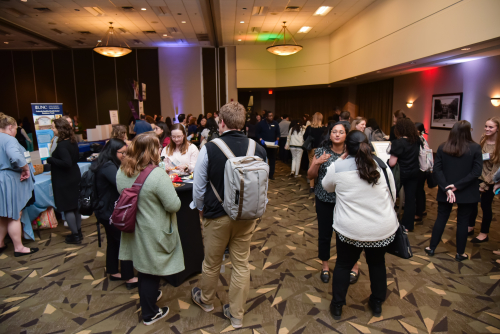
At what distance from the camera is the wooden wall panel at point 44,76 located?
46.4ft

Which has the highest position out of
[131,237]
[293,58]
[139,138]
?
[293,58]

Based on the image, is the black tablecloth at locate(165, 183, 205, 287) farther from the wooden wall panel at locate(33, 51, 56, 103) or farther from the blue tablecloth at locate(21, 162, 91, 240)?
the wooden wall panel at locate(33, 51, 56, 103)

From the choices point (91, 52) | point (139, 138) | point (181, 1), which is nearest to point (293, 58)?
point (181, 1)

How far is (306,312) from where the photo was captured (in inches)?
100

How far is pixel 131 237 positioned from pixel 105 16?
9.53m

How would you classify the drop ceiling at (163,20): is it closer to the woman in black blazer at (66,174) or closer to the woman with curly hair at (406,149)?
the woman with curly hair at (406,149)

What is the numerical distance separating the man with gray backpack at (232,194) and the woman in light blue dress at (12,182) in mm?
2563

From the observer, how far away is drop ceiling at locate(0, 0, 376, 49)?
8383mm

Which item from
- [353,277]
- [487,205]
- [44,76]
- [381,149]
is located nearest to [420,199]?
[487,205]

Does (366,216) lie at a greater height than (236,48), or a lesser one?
lesser

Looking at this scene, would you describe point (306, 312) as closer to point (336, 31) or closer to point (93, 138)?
point (93, 138)

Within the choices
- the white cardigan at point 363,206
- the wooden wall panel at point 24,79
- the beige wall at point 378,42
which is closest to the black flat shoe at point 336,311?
the white cardigan at point 363,206

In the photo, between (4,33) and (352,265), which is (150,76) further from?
(352,265)

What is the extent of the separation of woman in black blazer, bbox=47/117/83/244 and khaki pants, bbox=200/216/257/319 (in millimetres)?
2420
